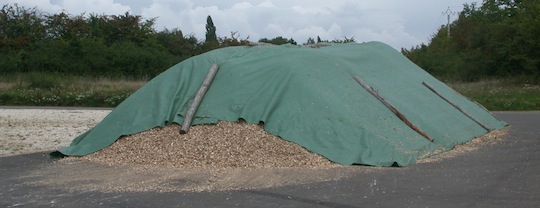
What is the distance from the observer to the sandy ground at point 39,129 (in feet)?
44.0

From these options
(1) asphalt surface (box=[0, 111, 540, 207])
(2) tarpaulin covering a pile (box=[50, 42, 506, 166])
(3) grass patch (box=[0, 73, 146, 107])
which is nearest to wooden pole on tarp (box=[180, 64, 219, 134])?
(2) tarpaulin covering a pile (box=[50, 42, 506, 166])

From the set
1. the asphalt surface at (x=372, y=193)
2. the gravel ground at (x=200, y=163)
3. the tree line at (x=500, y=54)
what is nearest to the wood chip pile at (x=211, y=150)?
the gravel ground at (x=200, y=163)

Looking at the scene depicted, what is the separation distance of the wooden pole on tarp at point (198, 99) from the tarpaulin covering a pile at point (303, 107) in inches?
3.8

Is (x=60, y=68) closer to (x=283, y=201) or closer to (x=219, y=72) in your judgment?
(x=219, y=72)

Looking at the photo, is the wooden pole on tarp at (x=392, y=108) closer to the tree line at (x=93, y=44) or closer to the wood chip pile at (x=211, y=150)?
the wood chip pile at (x=211, y=150)

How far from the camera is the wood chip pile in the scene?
9.85 metres

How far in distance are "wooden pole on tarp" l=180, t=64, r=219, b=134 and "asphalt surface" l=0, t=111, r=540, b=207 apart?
242 centimetres

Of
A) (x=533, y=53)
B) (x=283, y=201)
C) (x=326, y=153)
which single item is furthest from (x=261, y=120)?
(x=533, y=53)

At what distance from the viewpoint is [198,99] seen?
11.4 metres

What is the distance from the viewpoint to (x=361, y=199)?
288 inches

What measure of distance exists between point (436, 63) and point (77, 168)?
35.9 metres

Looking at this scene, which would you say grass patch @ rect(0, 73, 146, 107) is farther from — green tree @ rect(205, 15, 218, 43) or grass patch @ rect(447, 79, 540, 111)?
green tree @ rect(205, 15, 218, 43)

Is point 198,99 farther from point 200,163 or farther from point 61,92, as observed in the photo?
point 61,92

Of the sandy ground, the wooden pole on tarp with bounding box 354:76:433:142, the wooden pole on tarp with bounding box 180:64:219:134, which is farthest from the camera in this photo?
the sandy ground
